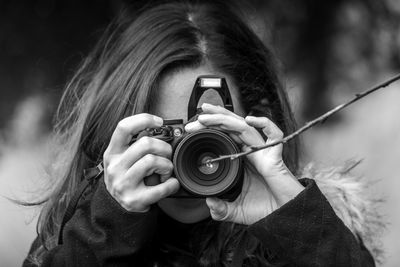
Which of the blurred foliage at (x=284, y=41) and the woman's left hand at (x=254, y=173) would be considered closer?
the woman's left hand at (x=254, y=173)

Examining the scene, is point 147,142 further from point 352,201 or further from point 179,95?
point 352,201

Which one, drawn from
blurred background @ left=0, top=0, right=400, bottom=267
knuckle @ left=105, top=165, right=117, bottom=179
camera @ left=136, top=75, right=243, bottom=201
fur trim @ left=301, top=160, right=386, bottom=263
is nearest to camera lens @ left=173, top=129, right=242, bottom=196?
camera @ left=136, top=75, right=243, bottom=201

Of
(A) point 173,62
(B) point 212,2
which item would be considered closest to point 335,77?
(B) point 212,2

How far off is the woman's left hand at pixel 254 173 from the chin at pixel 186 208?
0.25 ft

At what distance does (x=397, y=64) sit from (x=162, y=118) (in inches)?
54.0

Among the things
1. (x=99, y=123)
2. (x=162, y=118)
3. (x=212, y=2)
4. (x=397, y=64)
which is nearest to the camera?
(x=162, y=118)

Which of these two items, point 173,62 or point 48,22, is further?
point 48,22

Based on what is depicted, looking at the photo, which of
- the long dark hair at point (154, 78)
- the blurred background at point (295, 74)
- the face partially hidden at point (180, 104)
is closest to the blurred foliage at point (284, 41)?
the blurred background at point (295, 74)

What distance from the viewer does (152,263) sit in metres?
1.36

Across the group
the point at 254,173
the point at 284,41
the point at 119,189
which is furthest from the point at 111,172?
the point at 284,41

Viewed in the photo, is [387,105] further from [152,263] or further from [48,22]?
[152,263]

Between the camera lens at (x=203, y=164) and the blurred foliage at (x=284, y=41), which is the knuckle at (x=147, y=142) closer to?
the camera lens at (x=203, y=164)

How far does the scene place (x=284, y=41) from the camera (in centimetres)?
239

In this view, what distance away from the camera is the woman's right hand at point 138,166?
1.20m
